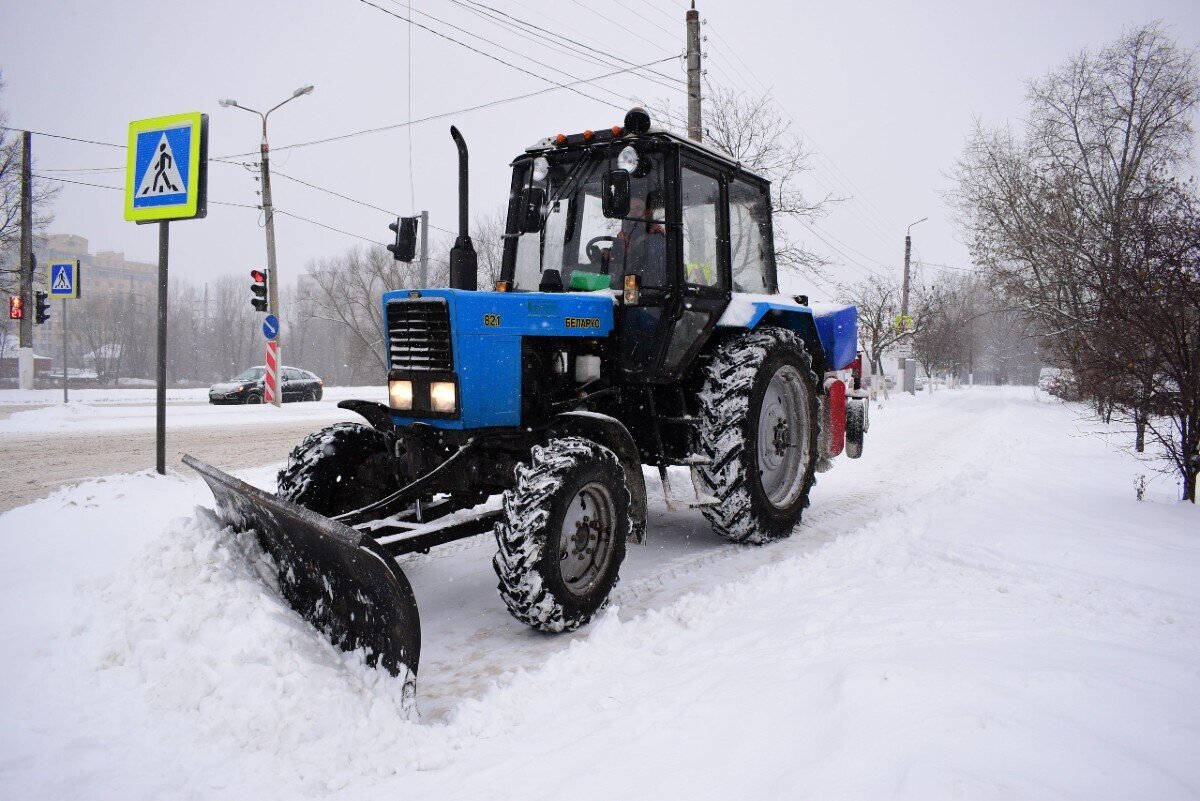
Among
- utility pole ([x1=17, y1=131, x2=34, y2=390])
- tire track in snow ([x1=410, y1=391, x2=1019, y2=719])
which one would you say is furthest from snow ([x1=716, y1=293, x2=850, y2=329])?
utility pole ([x1=17, y1=131, x2=34, y2=390])

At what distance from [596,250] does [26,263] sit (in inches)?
1003

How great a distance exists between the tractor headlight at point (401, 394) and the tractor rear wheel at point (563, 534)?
84cm

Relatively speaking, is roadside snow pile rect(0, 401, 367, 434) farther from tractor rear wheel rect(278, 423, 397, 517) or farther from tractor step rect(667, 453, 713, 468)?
tractor step rect(667, 453, 713, 468)

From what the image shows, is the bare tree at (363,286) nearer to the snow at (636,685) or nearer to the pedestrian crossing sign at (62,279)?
the pedestrian crossing sign at (62,279)

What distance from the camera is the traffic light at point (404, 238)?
441cm

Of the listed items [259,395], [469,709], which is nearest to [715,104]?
[259,395]

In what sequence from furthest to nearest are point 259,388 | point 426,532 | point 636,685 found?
point 259,388 < point 426,532 < point 636,685

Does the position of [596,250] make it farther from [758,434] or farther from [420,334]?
[758,434]

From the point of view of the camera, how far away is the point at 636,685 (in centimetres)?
294

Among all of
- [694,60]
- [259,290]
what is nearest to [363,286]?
[259,290]

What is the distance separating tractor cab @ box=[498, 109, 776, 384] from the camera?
15.4 feet

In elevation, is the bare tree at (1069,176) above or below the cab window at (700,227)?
above

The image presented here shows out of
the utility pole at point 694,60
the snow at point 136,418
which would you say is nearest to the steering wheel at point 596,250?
the snow at point 136,418

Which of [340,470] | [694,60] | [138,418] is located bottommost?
[138,418]
